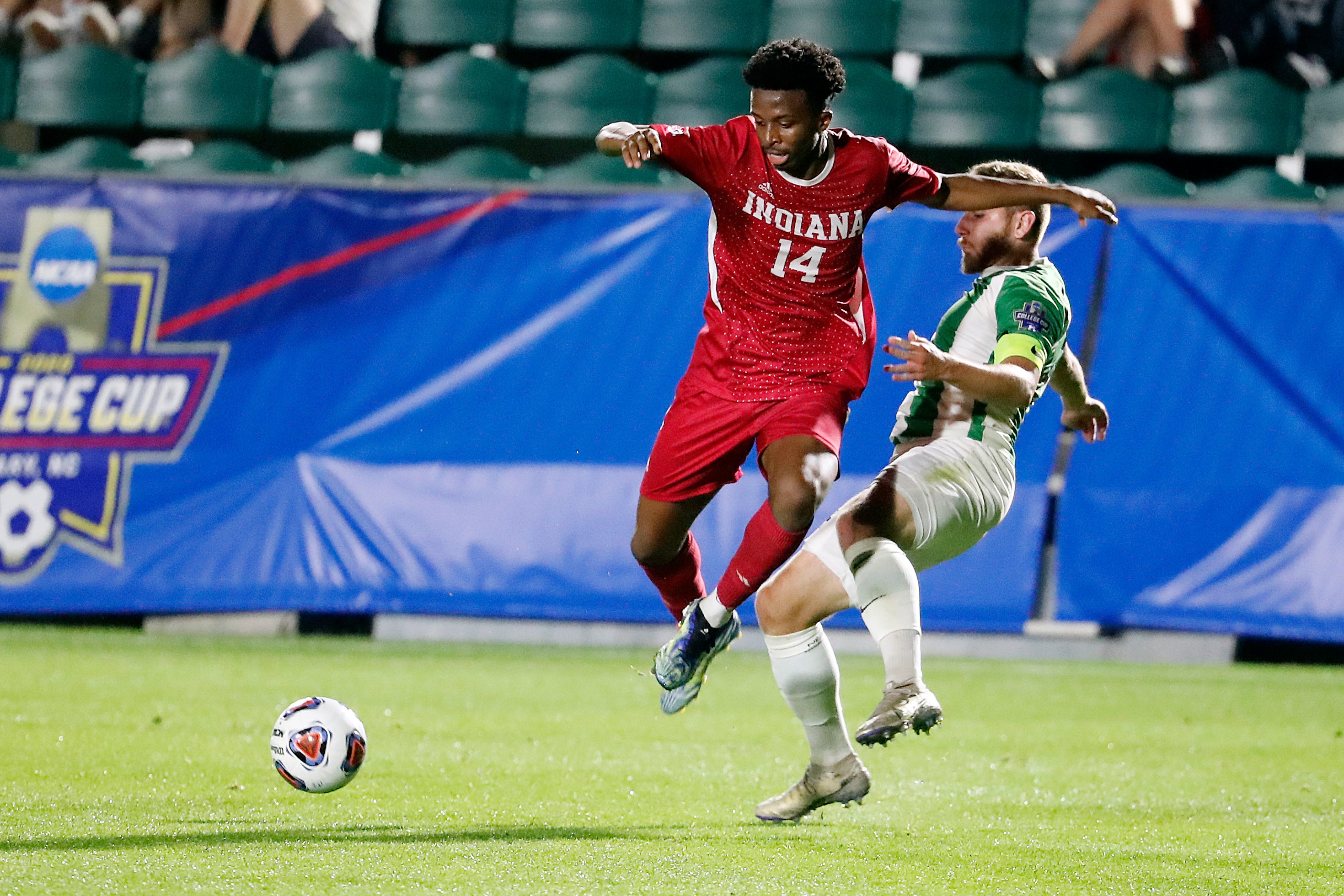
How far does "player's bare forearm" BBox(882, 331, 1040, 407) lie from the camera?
156 inches

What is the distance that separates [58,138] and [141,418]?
4047mm

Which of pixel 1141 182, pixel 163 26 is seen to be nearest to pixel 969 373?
pixel 1141 182

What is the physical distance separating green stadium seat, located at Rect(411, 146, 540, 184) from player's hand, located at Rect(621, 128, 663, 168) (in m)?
5.87

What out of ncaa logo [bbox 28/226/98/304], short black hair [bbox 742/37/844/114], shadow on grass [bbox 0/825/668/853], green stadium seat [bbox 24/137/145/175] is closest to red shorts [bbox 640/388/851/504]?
short black hair [bbox 742/37/844/114]

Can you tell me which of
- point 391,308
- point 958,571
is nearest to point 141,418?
point 391,308

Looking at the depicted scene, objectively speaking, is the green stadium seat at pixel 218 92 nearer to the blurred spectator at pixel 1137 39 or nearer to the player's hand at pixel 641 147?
the blurred spectator at pixel 1137 39

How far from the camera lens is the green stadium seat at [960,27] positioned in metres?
11.0

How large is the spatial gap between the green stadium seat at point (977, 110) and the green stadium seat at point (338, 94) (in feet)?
11.4

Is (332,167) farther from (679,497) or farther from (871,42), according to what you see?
(679,497)

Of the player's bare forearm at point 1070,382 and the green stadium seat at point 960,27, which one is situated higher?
the green stadium seat at point 960,27

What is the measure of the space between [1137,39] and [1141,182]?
1269 millimetres

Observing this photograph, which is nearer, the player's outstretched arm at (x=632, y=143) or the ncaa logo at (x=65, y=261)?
the player's outstretched arm at (x=632, y=143)

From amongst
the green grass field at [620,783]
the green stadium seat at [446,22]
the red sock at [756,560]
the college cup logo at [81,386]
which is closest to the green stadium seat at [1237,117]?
the green grass field at [620,783]

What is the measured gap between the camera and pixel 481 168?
10484mm
